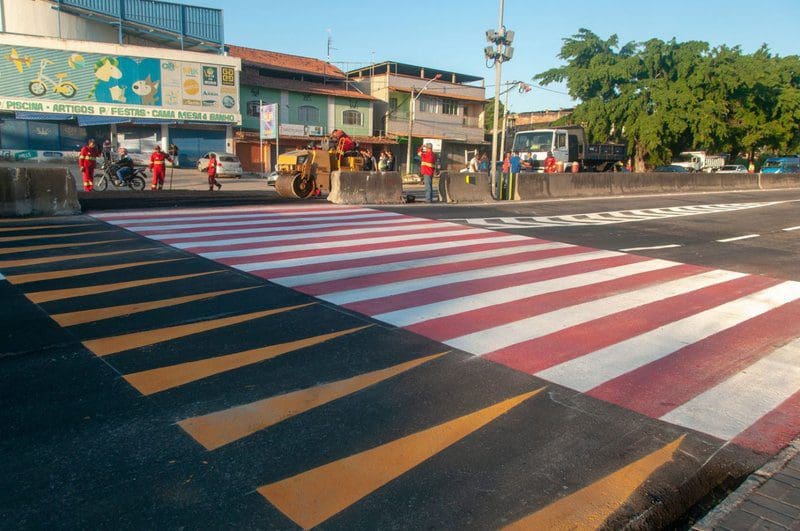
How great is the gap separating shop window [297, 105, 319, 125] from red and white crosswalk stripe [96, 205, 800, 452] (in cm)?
3728

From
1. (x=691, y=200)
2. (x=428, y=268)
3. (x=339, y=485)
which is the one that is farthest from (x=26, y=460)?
(x=691, y=200)

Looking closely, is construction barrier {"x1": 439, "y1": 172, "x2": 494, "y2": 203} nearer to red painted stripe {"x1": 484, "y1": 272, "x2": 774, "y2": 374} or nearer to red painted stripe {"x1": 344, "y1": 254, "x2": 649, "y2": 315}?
red painted stripe {"x1": 344, "y1": 254, "x2": 649, "y2": 315}

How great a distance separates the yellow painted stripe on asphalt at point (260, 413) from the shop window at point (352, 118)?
47.3 meters

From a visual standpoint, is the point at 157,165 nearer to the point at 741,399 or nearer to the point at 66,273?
the point at 66,273

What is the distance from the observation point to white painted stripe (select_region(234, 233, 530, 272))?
8198 mm

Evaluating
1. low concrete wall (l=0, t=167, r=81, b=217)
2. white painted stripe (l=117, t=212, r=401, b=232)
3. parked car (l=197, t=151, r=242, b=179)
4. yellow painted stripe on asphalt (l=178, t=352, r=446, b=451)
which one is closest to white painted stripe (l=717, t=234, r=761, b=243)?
white painted stripe (l=117, t=212, r=401, b=232)

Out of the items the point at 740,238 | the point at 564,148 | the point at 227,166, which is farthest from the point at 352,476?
the point at 227,166

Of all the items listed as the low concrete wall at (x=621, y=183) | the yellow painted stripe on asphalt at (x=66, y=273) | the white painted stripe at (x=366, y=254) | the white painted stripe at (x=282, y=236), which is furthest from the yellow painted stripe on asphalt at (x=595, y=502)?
the low concrete wall at (x=621, y=183)

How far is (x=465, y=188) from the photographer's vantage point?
1994 cm

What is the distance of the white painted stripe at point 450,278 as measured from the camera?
22.2 ft

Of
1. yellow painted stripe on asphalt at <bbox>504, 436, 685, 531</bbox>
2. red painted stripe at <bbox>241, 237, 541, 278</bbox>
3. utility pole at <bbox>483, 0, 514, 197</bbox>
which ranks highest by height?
utility pole at <bbox>483, 0, 514, 197</bbox>

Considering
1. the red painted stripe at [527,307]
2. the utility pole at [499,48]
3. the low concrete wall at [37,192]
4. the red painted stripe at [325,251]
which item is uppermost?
the utility pole at [499,48]

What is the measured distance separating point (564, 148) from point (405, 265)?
844 inches

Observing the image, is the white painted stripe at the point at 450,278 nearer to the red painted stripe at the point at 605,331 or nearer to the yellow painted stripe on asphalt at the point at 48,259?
the red painted stripe at the point at 605,331
